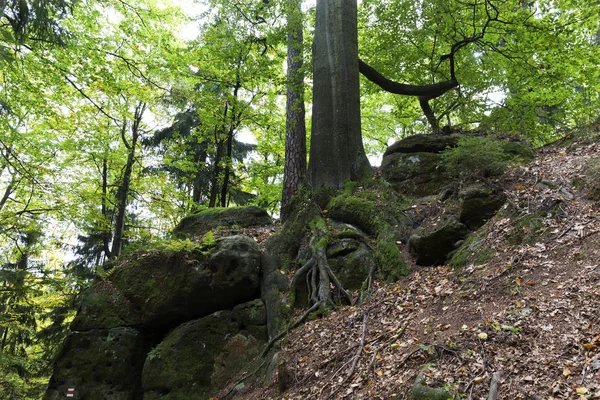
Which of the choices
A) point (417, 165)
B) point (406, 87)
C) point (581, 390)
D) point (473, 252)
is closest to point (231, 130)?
point (406, 87)

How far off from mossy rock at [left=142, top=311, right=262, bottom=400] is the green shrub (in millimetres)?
4468

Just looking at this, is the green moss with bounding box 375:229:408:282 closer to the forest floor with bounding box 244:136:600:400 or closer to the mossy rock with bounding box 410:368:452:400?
the forest floor with bounding box 244:136:600:400

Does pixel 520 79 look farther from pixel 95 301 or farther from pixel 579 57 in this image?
pixel 95 301

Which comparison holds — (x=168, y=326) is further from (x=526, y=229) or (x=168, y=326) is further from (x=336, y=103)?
(x=526, y=229)

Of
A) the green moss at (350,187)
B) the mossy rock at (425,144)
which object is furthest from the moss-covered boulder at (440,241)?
the mossy rock at (425,144)

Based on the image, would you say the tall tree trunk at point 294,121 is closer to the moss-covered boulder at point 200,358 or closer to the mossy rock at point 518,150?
the moss-covered boulder at point 200,358

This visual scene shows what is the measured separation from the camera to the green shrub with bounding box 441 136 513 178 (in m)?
Answer: 5.58

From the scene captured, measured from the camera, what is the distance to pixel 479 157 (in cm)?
560

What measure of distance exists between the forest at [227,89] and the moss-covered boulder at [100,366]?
134 centimetres

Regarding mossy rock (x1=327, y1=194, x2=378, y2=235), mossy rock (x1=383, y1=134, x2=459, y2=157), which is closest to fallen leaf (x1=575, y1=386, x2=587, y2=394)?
mossy rock (x1=327, y1=194, x2=378, y2=235)

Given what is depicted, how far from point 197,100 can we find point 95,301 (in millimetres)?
6680

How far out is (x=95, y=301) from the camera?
6.85 meters

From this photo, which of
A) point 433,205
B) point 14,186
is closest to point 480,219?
point 433,205

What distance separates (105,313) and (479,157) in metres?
7.12
